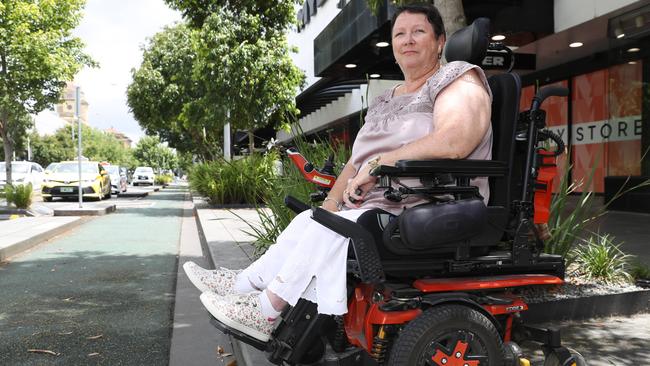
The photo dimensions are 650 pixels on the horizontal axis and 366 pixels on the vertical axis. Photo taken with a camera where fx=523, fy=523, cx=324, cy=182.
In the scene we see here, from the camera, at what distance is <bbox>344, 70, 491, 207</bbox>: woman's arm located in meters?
2.04

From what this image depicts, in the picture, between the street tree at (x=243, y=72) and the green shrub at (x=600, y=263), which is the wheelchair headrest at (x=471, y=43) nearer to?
the green shrub at (x=600, y=263)

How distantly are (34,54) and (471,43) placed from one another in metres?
20.1

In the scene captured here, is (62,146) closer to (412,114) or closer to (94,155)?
(94,155)

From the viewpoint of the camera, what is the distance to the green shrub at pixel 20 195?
41.0 ft

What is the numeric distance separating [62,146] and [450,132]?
71626mm

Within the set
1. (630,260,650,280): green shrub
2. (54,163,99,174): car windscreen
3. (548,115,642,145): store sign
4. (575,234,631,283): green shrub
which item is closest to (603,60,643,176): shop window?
(548,115,642,145): store sign

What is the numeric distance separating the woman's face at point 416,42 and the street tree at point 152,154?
9743 centimetres

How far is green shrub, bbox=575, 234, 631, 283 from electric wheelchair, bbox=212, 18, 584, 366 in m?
1.70

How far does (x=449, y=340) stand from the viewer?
1969mm

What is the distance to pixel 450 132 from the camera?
2.04 metres

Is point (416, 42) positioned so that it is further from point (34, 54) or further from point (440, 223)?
point (34, 54)

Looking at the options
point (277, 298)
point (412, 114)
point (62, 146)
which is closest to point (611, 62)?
point (412, 114)

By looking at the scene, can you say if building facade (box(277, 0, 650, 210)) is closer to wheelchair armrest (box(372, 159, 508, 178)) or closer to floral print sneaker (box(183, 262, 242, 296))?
floral print sneaker (box(183, 262, 242, 296))

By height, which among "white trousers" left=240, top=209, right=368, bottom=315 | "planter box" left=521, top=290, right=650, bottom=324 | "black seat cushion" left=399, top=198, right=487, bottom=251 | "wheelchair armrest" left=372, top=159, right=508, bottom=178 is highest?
"wheelchair armrest" left=372, top=159, right=508, bottom=178
